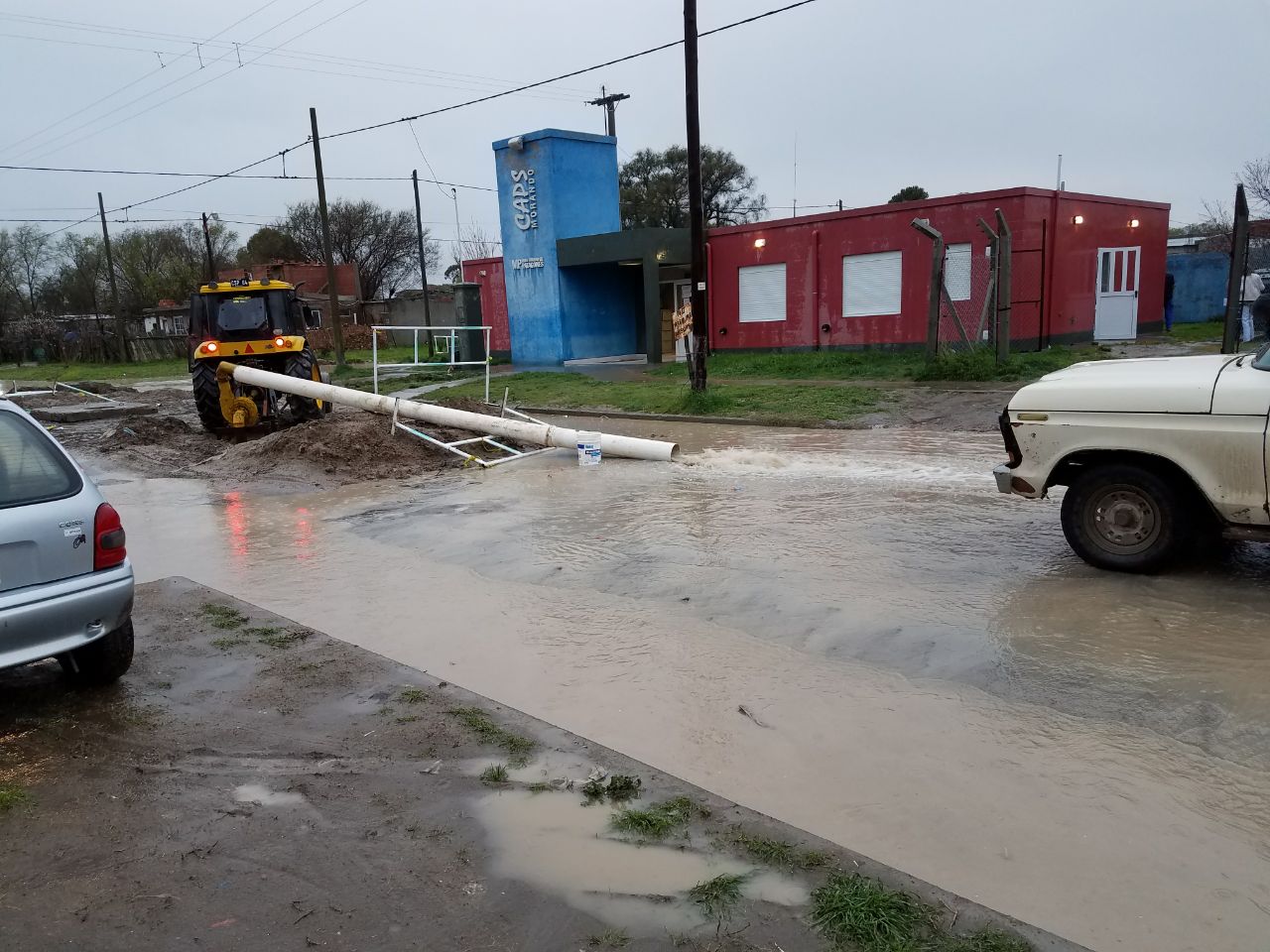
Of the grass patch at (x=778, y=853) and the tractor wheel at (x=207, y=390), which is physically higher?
the tractor wheel at (x=207, y=390)

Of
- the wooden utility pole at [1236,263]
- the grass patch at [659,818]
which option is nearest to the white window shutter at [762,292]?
the wooden utility pole at [1236,263]

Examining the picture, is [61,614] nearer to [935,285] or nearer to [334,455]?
[334,455]

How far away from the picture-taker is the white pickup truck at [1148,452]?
18.3ft

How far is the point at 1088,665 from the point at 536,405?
1544cm

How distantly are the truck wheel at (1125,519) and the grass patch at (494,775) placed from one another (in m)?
4.30

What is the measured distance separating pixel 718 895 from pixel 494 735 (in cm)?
164

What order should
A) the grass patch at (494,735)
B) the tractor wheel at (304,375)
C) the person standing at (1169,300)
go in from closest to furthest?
1. the grass patch at (494,735)
2. the tractor wheel at (304,375)
3. the person standing at (1169,300)

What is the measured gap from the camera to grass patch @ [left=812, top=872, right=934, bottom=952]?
9.13 ft

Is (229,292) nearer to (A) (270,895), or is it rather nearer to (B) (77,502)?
(B) (77,502)

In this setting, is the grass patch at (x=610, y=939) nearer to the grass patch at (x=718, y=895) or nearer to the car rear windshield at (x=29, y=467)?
the grass patch at (x=718, y=895)

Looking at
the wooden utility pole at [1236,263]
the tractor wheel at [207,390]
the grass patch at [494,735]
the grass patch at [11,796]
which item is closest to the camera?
the grass patch at [11,796]

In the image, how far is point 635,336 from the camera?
103 feet

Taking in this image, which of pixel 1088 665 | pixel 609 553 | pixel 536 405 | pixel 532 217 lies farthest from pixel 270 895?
pixel 532 217

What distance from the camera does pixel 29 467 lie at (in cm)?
479
